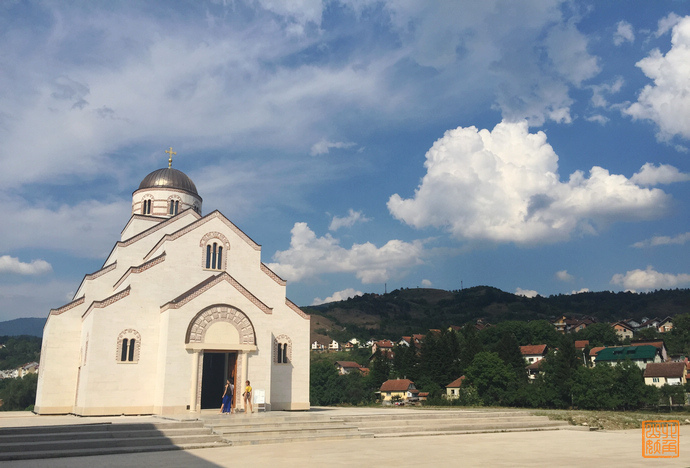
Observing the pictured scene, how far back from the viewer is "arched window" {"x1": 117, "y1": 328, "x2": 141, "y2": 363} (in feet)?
89.5

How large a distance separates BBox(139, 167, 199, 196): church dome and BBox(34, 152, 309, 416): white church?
414 centimetres

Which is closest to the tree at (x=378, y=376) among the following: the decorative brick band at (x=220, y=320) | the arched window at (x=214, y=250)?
the arched window at (x=214, y=250)

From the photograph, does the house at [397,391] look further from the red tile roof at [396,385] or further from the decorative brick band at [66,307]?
the decorative brick band at [66,307]

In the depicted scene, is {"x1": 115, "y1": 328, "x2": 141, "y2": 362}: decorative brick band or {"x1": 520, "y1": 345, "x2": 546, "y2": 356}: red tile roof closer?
{"x1": 115, "y1": 328, "x2": 141, "y2": 362}: decorative brick band

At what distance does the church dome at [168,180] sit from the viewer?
128 ft

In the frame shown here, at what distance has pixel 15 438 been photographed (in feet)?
53.4

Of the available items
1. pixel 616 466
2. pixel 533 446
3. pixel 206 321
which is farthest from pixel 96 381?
pixel 616 466

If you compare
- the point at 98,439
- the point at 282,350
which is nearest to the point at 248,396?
the point at 282,350

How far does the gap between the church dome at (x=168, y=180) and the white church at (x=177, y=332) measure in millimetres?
4135

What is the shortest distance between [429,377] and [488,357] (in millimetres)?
15562

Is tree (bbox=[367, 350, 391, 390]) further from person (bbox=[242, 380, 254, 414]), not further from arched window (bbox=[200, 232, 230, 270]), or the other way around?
person (bbox=[242, 380, 254, 414])

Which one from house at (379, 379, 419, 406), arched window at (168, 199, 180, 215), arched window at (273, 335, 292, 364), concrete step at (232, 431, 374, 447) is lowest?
house at (379, 379, 419, 406)

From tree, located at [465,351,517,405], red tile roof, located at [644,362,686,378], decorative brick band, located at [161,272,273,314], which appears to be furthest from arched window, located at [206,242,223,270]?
red tile roof, located at [644,362,686,378]

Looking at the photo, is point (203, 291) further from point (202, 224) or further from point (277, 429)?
point (277, 429)
